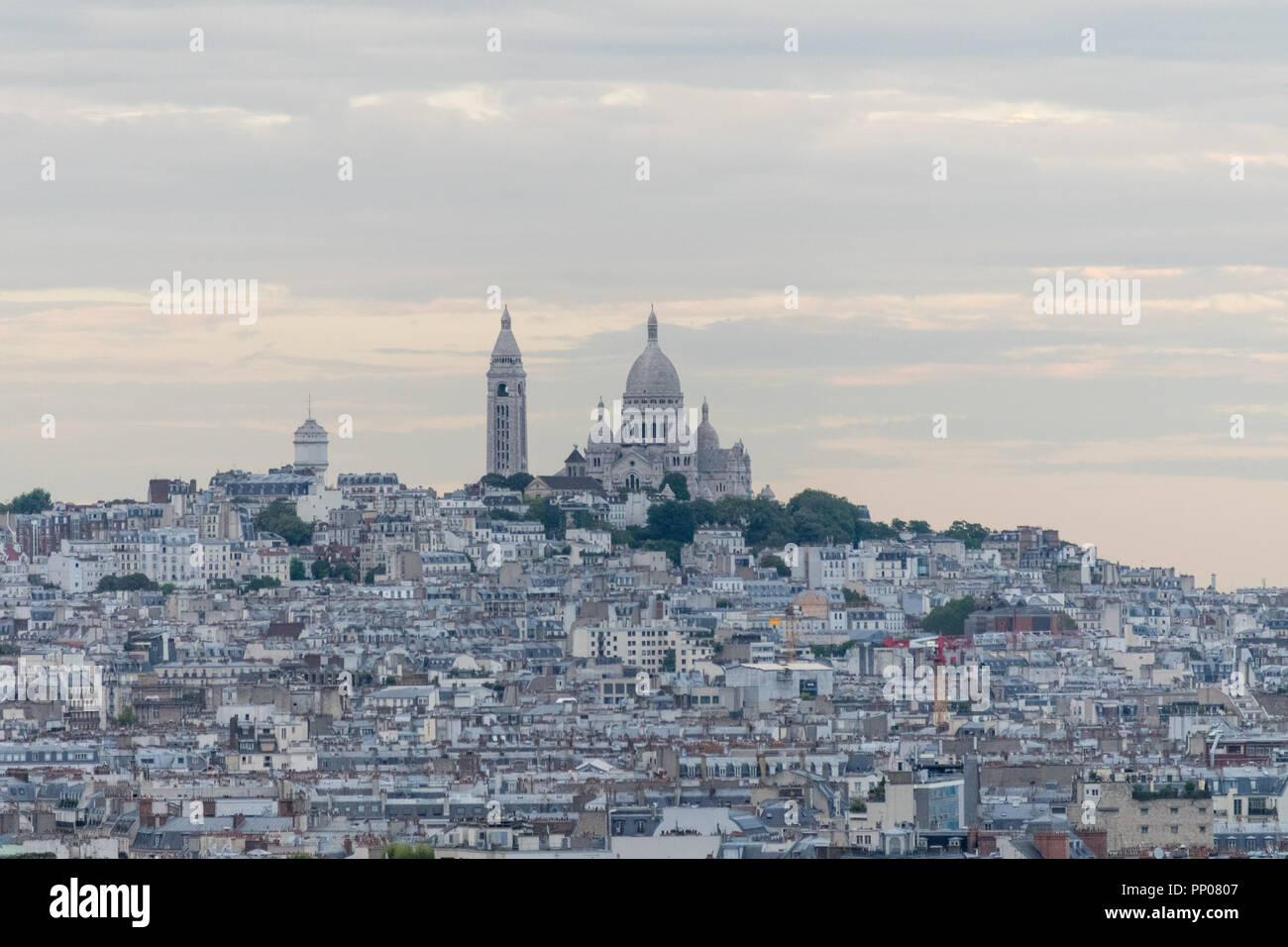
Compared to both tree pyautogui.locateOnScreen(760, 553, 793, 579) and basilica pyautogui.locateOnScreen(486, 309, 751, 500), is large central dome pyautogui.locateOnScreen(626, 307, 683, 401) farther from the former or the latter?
tree pyautogui.locateOnScreen(760, 553, 793, 579)

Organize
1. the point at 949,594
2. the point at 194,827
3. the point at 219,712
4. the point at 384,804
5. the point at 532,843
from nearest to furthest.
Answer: the point at 532,843
the point at 194,827
the point at 384,804
the point at 219,712
the point at 949,594

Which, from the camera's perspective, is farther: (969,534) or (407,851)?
(969,534)

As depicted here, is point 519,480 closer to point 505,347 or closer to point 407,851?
point 505,347

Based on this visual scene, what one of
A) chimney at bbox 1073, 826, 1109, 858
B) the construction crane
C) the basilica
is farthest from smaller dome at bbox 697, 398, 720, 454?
chimney at bbox 1073, 826, 1109, 858

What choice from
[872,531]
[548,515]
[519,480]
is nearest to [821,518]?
[872,531]
